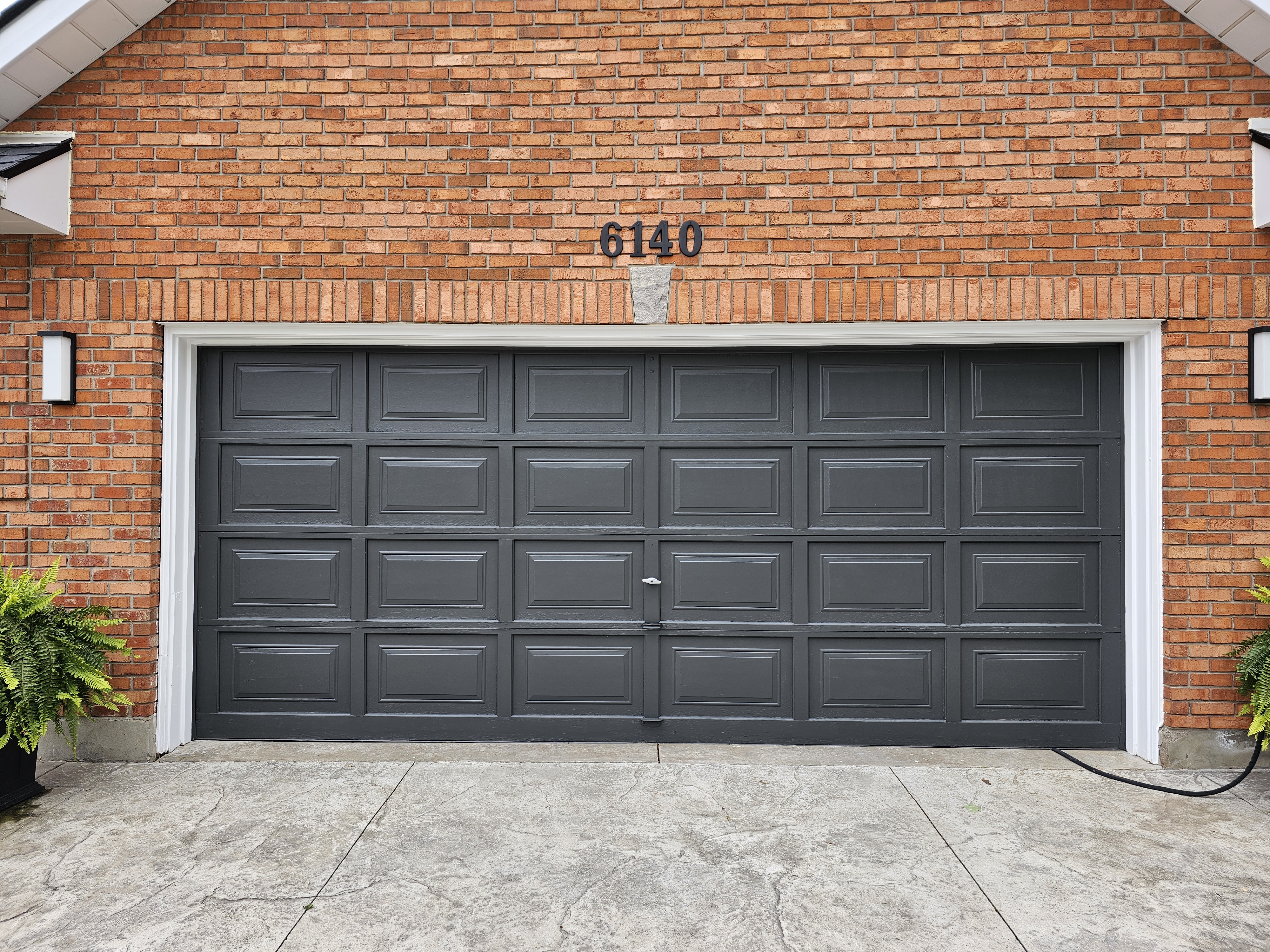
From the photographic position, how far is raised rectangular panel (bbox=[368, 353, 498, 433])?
4629 mm

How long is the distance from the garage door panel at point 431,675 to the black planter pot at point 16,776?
1663mm

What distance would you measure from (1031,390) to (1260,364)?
1.13m

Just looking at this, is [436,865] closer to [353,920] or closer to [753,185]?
[353,920]

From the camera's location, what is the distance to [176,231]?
4324 millimetres

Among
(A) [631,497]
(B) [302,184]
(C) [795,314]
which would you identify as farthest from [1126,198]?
(B) [302,184]

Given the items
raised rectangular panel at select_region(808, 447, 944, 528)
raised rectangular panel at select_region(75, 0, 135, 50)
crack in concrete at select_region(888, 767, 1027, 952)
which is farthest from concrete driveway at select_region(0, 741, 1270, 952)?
raised rectangular panel at select_region(75, 0, 135, 50)

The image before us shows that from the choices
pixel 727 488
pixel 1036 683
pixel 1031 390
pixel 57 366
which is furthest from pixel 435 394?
pixel 1036 683

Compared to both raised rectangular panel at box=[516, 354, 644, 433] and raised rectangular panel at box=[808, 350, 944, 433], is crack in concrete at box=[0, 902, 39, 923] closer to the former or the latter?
raised rectangular panel at box=[516, 354, 644, 433]

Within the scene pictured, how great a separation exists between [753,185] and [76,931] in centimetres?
465

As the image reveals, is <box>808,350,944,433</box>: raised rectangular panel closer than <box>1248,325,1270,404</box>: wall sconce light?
No

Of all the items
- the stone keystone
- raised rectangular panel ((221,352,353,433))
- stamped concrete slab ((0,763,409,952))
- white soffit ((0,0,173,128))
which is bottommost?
stamped concrete slab ((0,763,409,952))

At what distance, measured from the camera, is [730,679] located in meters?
4.59

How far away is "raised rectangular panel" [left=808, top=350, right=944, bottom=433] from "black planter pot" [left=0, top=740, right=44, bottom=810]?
4.67 m

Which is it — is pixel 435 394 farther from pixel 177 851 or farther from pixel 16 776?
pixel 16 776
